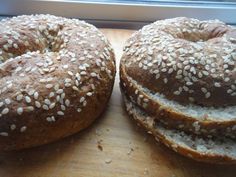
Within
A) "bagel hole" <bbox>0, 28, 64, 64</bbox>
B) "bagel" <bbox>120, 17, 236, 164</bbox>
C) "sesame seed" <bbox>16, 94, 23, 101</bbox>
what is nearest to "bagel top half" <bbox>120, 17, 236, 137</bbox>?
"bagel" <bbox>120, 17, 236, 164</bbox>

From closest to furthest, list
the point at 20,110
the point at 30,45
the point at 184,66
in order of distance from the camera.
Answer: the point at 20,110 < the point at 184,66 < the point at 30,45

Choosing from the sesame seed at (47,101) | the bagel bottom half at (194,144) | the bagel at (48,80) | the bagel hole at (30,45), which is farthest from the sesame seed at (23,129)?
the bagel bottom half at (194,144)

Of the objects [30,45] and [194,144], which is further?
[30,45]

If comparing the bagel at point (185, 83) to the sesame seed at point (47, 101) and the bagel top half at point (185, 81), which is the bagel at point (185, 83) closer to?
the bagel top half at point (185, 81)

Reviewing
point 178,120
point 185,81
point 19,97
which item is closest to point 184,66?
point 185,81

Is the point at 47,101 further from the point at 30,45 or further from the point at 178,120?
the point at 178,120

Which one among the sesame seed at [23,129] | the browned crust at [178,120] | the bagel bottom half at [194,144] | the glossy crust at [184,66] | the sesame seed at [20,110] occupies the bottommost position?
the bagel bottom half at [194,144]

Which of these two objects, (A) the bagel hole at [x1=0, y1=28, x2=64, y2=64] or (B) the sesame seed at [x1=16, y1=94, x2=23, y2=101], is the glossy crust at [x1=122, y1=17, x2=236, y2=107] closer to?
(A) the bagel hole at [x1=0, y1=28, x2=64, y2=64]
